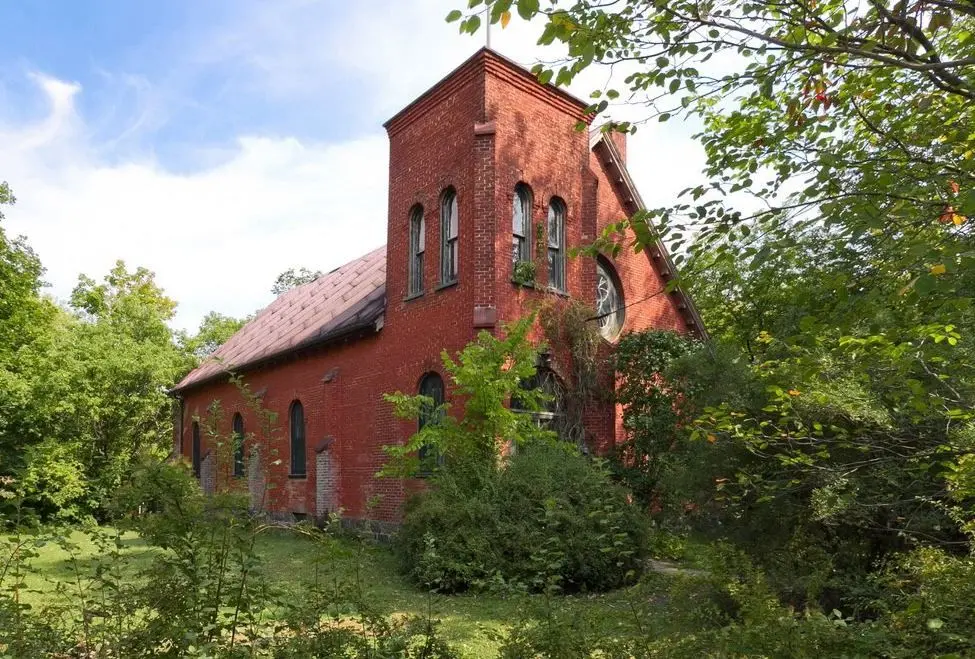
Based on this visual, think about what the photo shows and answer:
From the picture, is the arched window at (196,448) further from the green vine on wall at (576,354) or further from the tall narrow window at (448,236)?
the green vine on wall at (576,354)

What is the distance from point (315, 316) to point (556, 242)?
28.5 ft

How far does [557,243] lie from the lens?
50.7 feet

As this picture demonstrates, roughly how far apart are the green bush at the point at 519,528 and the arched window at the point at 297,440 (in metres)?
8.93

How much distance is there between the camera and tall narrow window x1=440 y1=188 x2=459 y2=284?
15.0m

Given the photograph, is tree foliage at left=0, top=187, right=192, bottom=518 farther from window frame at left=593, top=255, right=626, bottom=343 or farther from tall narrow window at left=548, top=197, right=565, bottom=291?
window frame at left=593, top=255, right=626, bottom=343

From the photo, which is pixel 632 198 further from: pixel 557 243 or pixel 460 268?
pixel 460 268

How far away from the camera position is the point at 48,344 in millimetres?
21047

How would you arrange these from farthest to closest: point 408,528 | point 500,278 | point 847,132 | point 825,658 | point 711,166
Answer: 1. point 500,278
2. point 408,528
3. point 847,132
4. point 711,166
5. point 825,658

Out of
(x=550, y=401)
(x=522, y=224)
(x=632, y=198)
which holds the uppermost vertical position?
(x=632, y=198)

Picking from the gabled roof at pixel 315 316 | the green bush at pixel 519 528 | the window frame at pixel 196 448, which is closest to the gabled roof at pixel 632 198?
the gabled roof at pixel 315 316

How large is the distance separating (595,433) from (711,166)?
32.1ft

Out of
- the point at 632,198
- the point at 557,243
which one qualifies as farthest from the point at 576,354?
the point at 632,198

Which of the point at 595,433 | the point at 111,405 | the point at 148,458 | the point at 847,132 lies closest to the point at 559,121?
the point at 595,433

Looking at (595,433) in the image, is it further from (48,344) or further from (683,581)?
(48,344)
